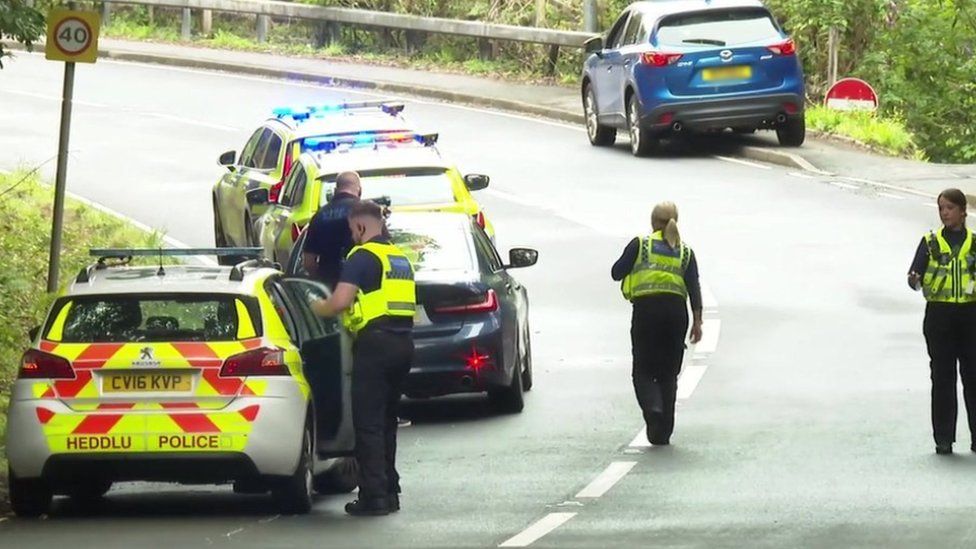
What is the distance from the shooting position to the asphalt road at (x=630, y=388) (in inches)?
469

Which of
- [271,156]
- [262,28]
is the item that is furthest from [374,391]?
[262,28]

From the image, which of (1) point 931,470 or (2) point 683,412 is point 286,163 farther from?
(1) point 931,470

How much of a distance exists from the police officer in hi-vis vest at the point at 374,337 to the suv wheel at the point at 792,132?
60.6ft

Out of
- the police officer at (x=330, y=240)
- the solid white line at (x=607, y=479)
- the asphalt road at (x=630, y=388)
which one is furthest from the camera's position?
the police officer at (x=330, y=240)

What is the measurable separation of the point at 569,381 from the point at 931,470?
15.3 ft

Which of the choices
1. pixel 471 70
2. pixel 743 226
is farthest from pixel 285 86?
pixel 743 226

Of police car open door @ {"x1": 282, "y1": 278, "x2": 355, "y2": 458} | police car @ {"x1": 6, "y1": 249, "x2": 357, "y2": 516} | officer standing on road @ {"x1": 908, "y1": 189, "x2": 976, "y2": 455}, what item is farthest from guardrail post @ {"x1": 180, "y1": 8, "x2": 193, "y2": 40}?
police car @ {"x1": 6, "y1": 249, "x2": 357, "y2": 516}

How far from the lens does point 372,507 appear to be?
1247cm

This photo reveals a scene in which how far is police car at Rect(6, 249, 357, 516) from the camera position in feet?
39.3

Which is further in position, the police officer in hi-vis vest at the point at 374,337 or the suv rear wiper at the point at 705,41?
the suv rear wiper at the point at 705,41

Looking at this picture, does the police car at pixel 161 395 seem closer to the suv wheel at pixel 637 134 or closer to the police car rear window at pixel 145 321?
the police car rear window at pixel 145 321

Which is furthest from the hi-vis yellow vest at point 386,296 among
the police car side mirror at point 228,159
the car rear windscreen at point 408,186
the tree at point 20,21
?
the police car side mirror at point 228,159

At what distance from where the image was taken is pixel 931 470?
13578 millimetres

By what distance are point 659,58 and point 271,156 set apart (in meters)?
8.84
